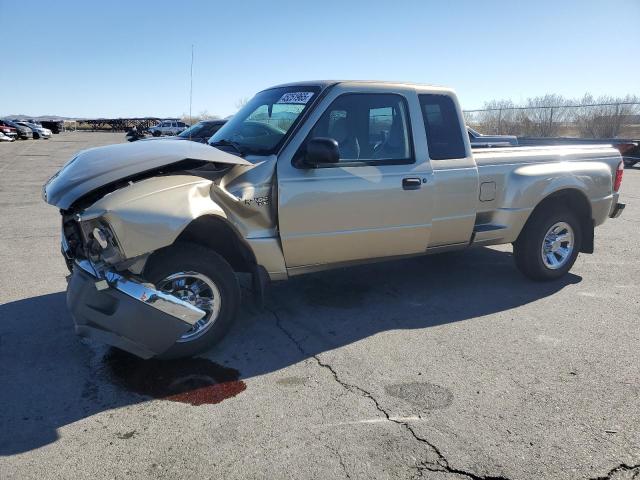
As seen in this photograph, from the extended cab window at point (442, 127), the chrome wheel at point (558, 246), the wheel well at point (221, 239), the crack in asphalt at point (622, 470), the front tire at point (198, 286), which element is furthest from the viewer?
the chrome wheel at point (558, 246)

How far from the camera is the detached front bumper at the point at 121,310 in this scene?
325cm

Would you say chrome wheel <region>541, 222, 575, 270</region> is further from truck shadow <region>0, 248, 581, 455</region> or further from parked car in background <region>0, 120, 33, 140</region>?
parked car in background <region>0, 120, 33, 140</region>

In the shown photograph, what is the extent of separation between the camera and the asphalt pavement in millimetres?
2664

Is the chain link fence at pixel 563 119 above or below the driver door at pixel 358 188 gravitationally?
above

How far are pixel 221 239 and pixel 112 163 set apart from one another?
3.37ft

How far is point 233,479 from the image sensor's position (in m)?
2.52

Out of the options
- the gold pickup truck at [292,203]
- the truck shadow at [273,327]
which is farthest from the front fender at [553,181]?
the truck shadow at [273,327]

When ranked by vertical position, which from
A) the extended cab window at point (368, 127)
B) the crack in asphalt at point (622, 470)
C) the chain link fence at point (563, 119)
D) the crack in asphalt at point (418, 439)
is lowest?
the crack in asphalt at point (418, 439)

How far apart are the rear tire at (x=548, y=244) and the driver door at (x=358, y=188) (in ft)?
4.58

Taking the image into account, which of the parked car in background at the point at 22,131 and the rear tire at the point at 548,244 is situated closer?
the rear tire at the point at 548,244

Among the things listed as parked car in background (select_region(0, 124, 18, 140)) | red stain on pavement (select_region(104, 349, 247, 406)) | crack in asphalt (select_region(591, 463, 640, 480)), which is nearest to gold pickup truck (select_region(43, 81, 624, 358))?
red stain on pavement (select_region(104, 349, 247, 406))

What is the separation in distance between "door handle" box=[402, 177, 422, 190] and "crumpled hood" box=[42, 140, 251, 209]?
4.69 ft

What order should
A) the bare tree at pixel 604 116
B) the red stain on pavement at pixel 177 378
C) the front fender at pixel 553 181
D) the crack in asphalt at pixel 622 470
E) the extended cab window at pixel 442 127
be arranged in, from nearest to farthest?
the crack in asphalt at pixel 622 470
the red stain on pavement at pixel 177 378
the extended cab window at pixel 442 127
the front fender at pixel 553 181
the bare tree at pixel 604 116

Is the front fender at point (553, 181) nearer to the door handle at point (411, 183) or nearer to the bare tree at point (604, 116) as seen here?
the door handle at point (411, 183)
